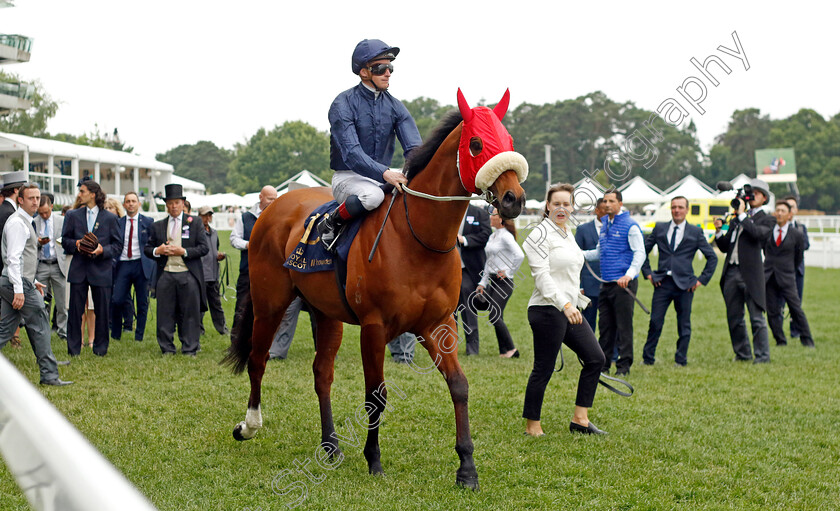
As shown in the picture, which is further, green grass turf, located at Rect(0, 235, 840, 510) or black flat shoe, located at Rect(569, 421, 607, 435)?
black flat shoe, located at Rect(569, 421, 607, 435)

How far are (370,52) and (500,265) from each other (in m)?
5.00

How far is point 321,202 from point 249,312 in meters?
1.15

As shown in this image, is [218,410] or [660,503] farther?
[218,410]

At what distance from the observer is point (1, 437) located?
3.78ft

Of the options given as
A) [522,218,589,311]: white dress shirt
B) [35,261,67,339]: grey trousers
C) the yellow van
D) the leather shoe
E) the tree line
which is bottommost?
the leather shoe

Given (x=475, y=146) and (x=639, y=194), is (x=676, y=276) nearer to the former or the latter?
(x=475, y=146)

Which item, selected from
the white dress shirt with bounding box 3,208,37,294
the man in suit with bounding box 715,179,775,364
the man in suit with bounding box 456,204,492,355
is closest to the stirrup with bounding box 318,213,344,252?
the white dress shirt with bounding box 3,208,37,294

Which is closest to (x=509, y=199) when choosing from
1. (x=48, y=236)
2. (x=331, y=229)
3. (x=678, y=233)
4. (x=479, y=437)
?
(x=331, y=229)

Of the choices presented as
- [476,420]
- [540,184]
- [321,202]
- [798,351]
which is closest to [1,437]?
[321,202]

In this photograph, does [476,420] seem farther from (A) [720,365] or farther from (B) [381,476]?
(A) [720,365]

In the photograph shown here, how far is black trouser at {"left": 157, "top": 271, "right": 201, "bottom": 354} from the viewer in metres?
9.21

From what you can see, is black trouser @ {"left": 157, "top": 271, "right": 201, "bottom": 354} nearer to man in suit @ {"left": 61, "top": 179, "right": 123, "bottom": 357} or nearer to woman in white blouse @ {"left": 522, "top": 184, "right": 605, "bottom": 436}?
man in suit @ {"left": 61, "top": 179, "right": 123, "bottom": 357}

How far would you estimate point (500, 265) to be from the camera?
9.41 m

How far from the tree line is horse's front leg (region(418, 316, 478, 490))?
43971 millimetres
